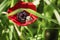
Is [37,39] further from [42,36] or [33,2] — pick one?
[33,2]

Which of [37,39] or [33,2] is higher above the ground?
[33,2]

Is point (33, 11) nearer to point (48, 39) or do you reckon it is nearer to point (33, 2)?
point (33, 2)

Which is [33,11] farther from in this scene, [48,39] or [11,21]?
[48,39]

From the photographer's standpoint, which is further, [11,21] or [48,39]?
[48,39]

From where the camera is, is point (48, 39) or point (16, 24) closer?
point (16, 24)

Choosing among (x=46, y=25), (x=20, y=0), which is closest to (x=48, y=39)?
(x=46, y=25)

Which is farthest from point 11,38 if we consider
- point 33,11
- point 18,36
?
point 33,11

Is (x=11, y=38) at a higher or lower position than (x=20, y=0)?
lower

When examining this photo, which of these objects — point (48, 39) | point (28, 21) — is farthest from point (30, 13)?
point (48, 39)
